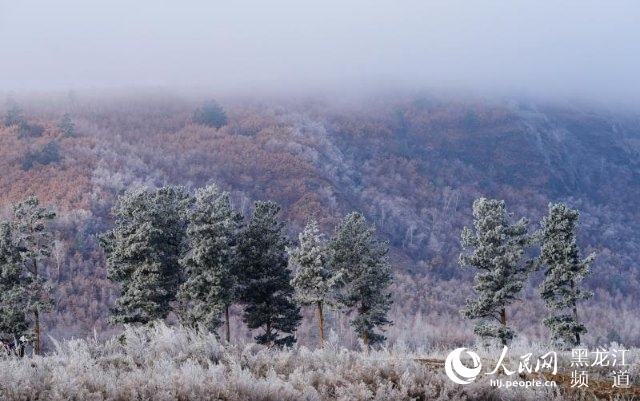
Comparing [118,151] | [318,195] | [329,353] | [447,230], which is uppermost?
[329,353]

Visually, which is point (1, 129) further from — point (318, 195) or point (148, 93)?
point (148, 93)

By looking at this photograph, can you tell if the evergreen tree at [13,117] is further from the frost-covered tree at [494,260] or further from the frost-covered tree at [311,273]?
the frost-covered tree at [494,260]

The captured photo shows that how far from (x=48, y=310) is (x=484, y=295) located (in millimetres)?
23777

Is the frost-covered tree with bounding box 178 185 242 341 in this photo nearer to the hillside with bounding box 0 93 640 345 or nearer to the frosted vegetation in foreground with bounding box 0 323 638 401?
the frosted vegetation in foreground with bounding box 0 323 638 401

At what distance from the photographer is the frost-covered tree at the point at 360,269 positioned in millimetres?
38625

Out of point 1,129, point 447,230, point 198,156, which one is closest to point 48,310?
point 1,129

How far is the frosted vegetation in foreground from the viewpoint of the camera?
309 inches

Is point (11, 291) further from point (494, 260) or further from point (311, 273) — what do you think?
point (494, 260)

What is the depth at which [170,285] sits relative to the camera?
35.9m

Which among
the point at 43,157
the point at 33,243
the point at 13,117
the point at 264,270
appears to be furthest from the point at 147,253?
the point at 13,117

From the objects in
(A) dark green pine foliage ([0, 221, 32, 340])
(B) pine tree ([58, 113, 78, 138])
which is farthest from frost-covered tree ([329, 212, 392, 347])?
(B) pine tree ([58, 113, 78, 138])
